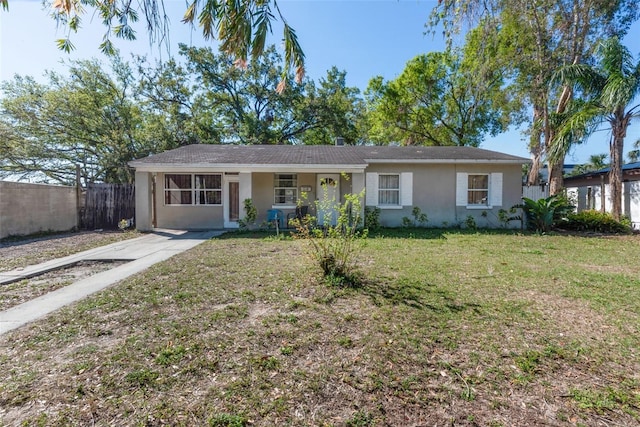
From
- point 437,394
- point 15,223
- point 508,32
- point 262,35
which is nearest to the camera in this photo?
point 437,394

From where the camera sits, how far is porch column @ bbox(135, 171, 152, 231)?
10.9 m

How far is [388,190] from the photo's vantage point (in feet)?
40.7

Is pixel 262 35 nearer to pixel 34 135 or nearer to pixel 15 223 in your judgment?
pixel 15 223

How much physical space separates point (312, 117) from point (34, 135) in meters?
18.5

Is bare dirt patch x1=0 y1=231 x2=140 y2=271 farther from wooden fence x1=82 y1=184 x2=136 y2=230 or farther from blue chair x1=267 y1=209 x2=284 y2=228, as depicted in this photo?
blue chair x1=267 y1=209 x2=284 y2=228

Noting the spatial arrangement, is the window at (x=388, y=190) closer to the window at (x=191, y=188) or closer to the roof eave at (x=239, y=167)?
the roof eave at (x=239, y=167)

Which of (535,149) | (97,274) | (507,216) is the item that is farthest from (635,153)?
(97,274)

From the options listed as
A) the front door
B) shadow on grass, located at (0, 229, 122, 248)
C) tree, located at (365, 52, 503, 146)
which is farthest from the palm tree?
shadow on grass, located at (0, 229, 122, 248)

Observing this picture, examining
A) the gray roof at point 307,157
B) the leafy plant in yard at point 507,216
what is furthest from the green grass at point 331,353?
the leafy plant in yard at point 507,216

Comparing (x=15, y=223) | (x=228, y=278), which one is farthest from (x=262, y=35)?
(x=15, y=223)

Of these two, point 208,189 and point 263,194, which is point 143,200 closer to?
point 208,189

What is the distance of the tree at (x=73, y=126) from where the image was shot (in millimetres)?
18859

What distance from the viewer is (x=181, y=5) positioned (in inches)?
141

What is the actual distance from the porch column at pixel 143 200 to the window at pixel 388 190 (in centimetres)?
897
